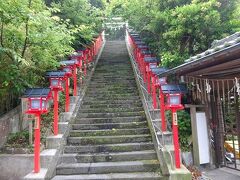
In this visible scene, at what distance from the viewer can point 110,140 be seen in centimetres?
870

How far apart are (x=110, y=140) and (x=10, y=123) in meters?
3.13

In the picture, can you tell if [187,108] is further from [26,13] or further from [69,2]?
[69,2]

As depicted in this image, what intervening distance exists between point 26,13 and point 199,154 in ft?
21.7

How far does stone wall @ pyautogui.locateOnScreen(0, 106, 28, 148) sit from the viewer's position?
7.98 metres

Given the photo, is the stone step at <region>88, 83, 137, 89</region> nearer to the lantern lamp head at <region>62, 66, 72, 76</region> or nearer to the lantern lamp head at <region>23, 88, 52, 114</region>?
the lantern lamp head at <region>62, 66, 72, 76</region>

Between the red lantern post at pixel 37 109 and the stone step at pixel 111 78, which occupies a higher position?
the stone step at pixel 111 78

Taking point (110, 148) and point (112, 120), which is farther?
point (112, 120)

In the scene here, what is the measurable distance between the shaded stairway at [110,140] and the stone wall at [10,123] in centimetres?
170

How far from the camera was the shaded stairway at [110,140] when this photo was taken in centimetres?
753

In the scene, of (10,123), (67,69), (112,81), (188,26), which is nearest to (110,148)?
(67,69)

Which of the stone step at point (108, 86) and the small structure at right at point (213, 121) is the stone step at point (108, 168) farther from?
the stone step at point (108, 86)

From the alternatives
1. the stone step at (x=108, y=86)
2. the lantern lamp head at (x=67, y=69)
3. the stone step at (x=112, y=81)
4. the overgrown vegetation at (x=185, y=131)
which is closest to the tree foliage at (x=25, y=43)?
the lantern lamp head at (x=67, y=69)

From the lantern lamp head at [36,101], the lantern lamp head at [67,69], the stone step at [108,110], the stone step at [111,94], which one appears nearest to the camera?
the lantern lamp head at [36,101]

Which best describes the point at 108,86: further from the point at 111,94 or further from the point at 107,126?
the point at 107,126
